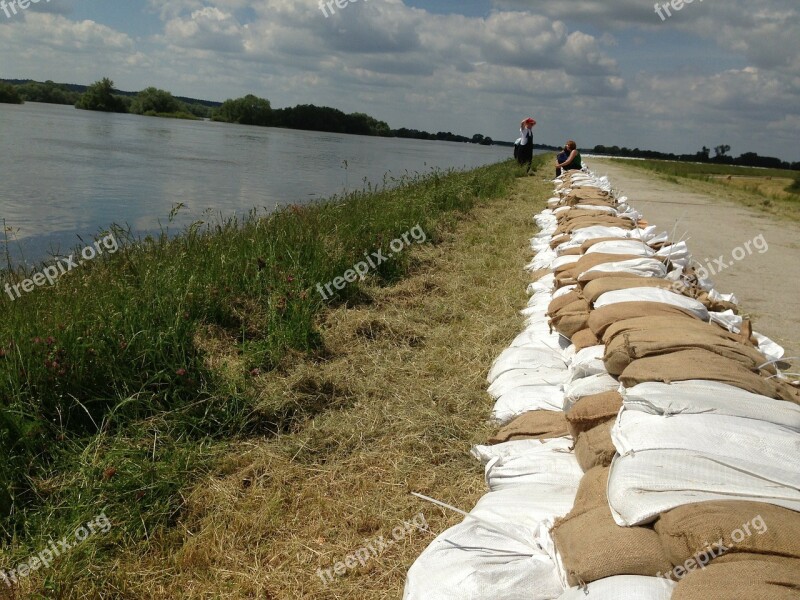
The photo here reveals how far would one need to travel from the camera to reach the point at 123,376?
2.78m

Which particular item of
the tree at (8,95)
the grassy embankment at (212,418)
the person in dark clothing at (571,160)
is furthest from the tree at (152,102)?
the grassy embankment at (212,418)

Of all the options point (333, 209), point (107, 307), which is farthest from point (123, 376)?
point (333, 209)

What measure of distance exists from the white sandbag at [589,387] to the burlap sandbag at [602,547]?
757 mm

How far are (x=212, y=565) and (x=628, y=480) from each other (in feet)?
4.58

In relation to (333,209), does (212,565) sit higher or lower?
lower

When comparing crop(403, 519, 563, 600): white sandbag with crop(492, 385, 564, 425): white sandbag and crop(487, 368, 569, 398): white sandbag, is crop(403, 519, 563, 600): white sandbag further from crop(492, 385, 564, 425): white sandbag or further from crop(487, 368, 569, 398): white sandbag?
crop(487, 368, 569, 398): white sandbag

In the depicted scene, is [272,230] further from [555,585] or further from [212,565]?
[555,585]

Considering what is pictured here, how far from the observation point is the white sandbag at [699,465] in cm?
160

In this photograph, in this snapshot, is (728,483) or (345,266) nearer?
(728,483)

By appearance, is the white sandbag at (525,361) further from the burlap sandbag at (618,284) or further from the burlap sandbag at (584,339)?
the burlap sandbag at (618,284)

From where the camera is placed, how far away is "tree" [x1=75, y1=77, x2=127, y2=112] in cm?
4575

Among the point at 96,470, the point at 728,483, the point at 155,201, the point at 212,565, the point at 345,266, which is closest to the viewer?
the point at 728,483

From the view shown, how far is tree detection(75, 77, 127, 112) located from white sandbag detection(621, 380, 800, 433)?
5236cm

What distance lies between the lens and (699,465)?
5.53 feet
